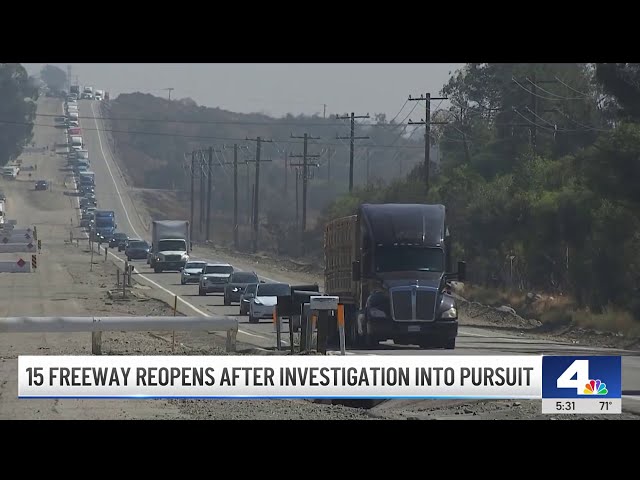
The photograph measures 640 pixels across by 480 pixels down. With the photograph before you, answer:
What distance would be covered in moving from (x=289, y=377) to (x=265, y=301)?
87.4ft

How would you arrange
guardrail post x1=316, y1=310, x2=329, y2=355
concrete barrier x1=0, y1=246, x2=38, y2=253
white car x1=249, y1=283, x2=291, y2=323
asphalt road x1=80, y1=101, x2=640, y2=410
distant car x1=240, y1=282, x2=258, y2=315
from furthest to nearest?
concrete barrier x1=0, y1=246, x2=38, y2=253 → distant car x1=240, y1=282, x2=258, y2=315 → white car x1=249, y1=283, x2=291, y2=323 → asphalt road x1=80, y1=101, x2=640, y2=410 → guardrail post x1=316, y1=310, x2=329, y2=355

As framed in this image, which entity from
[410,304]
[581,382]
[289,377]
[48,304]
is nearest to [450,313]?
[410,304]

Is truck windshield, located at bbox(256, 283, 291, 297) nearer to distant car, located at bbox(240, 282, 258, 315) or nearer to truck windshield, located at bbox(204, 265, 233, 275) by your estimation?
distant car, located at bbox(240, 282, 258, 315)

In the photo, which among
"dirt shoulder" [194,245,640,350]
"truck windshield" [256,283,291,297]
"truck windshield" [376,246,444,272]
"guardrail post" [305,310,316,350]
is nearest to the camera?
"guardrail post" [305,310,316,350]

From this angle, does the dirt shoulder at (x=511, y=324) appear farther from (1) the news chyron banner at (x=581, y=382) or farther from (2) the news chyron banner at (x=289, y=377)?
(1) the news chyron banner at (x=581, y=382)

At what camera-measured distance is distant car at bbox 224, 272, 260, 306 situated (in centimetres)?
5412

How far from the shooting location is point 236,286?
2133 inches

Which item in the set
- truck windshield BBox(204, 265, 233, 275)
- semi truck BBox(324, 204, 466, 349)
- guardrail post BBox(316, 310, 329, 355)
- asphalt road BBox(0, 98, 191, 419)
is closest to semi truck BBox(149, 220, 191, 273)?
asphalt road BBox(0, 98, 191, 419)

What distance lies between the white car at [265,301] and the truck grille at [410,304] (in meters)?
11.9

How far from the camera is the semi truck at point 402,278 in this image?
33.3m

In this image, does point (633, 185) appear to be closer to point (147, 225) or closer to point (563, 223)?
point (563, 223)

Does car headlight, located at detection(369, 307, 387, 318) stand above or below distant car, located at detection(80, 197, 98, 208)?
below

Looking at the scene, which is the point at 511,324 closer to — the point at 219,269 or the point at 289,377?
the point at 219,269

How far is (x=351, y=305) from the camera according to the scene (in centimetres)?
3547
